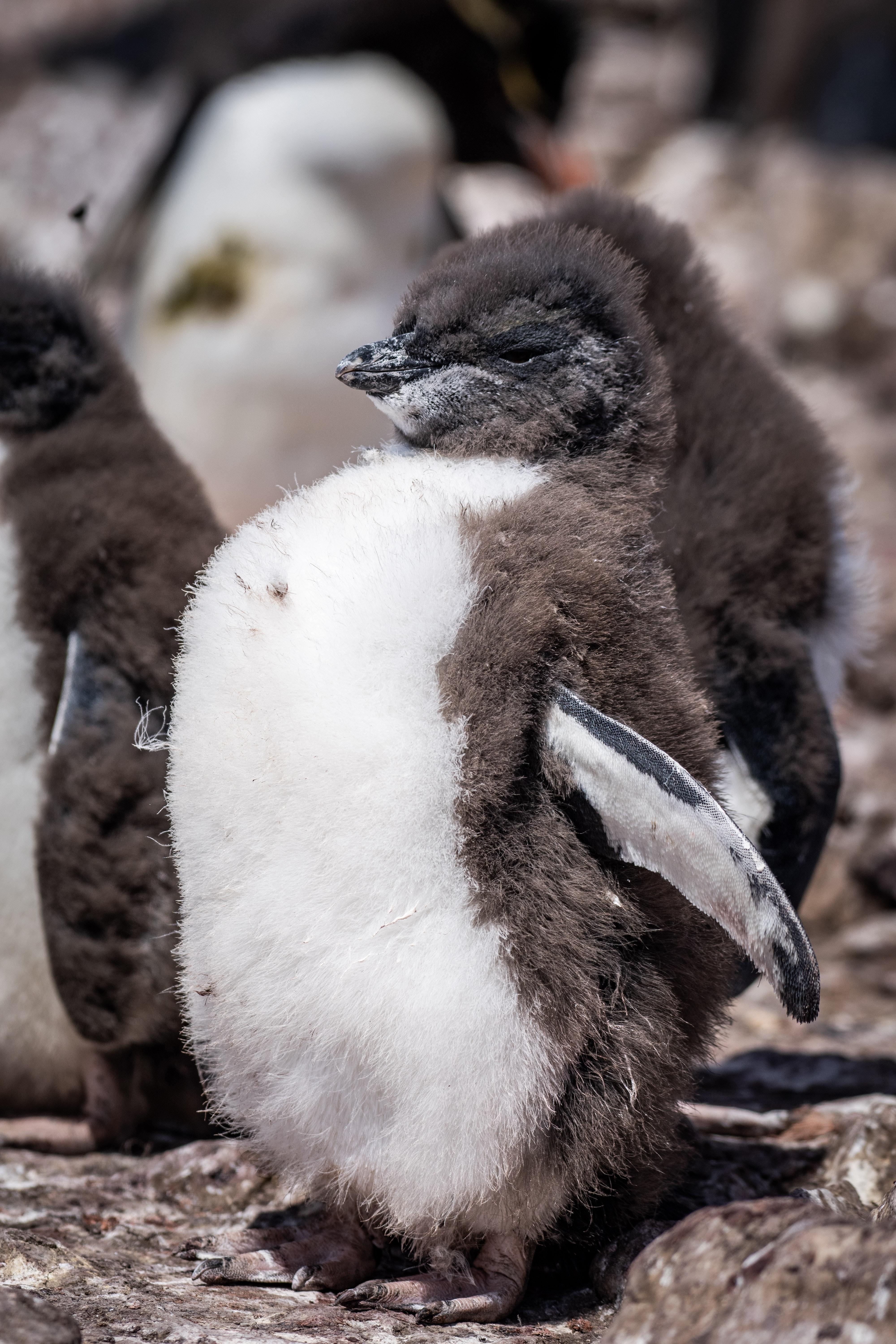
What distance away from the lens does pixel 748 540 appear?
2266 mm

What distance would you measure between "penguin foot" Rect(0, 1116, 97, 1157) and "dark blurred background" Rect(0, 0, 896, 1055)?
1307mm

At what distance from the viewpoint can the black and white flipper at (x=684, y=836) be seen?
5.12 feet

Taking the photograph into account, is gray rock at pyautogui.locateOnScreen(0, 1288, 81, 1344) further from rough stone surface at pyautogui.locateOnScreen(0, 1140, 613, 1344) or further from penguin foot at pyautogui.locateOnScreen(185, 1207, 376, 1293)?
penguin foot at pyautogui.locateOnScreen(185, 1207, 376, 1293)

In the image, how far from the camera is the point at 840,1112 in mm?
2381

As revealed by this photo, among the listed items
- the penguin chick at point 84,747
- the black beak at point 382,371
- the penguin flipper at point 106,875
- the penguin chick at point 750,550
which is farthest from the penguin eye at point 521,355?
the penguin flipper at point 106,875

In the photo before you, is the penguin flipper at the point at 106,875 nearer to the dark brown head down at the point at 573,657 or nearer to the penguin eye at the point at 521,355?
the dark brown head down at the point at 573,657

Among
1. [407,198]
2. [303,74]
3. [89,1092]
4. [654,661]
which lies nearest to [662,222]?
[654,661]

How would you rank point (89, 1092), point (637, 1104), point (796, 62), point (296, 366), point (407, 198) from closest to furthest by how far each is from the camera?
1. point (637, 1104)
2. point (89, 1092)
3. point (296, 366)
4. point (407, 198)
5. point (796, 62)

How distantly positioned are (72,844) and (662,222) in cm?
146

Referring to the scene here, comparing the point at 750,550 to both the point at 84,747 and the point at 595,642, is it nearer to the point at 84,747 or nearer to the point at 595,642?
the point at 595,642

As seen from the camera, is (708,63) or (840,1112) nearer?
(840,1112)

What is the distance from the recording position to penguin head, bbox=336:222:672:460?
181 cm

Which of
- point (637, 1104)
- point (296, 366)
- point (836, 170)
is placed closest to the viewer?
point (637, 1104)

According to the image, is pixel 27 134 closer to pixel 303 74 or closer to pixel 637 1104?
pixel 303 74
